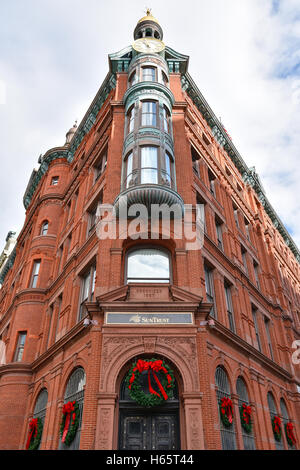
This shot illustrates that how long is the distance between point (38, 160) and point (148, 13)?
15.4 m

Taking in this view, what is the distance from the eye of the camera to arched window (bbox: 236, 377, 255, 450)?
1414cm

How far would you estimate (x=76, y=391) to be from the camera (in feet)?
45.5

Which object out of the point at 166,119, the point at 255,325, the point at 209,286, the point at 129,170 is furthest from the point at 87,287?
the point at 255,325

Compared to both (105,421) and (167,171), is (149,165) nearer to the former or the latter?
(167,171)

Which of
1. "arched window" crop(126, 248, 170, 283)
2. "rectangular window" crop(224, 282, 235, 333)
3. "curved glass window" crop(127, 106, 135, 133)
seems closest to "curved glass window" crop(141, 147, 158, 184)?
"curved glass window" crop(127, 106, 135, 133)

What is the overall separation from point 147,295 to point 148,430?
446cm

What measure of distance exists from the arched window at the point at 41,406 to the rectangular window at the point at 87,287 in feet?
13.9

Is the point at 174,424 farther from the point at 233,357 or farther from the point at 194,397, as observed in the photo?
the point at 233,357

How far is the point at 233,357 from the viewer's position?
1533 cm

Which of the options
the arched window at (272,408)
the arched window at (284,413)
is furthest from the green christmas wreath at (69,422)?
the arched window at (284,413)

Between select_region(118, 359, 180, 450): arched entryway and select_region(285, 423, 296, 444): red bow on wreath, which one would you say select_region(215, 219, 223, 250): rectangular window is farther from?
select_region(118, 359, 180, 450): arched entryway

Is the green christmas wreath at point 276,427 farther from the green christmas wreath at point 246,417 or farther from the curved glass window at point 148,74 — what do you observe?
the curved glass window at point 148,74

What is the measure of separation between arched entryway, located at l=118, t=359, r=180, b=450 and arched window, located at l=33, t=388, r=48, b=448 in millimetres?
6471
